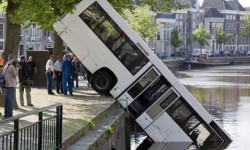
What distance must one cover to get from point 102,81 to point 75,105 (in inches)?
119

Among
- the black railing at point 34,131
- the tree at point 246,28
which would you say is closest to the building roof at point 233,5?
the tree at point 246,28

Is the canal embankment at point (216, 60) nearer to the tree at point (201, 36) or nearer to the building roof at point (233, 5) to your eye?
the tree at point (201, 36)

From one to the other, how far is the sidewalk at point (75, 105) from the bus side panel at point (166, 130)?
1847 mm

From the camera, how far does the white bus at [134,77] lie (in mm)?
23562

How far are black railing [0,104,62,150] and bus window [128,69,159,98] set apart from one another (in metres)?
12.2

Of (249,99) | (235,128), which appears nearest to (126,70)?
(235,128)

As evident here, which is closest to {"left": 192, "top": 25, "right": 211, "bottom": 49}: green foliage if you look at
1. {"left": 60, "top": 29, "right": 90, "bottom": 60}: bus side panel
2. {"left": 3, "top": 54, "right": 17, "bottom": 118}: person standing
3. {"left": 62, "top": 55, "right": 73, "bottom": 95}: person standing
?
{"left": 62, "top": 55, "right": 73, "bottom": 95}: person standing

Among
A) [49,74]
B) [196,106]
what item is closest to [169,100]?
[196,106]

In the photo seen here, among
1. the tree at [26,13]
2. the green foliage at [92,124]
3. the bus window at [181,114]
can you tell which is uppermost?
the tree at [26,13]

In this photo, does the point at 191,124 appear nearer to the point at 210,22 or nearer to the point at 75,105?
the point at 75,105

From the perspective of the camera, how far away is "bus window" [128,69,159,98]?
80.5 ft

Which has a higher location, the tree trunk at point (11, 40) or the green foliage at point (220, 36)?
the green foliage at point (220, 36)

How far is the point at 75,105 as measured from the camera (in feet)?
75.8

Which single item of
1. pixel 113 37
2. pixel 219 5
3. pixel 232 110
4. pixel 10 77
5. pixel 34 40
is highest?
pixel 219 5
